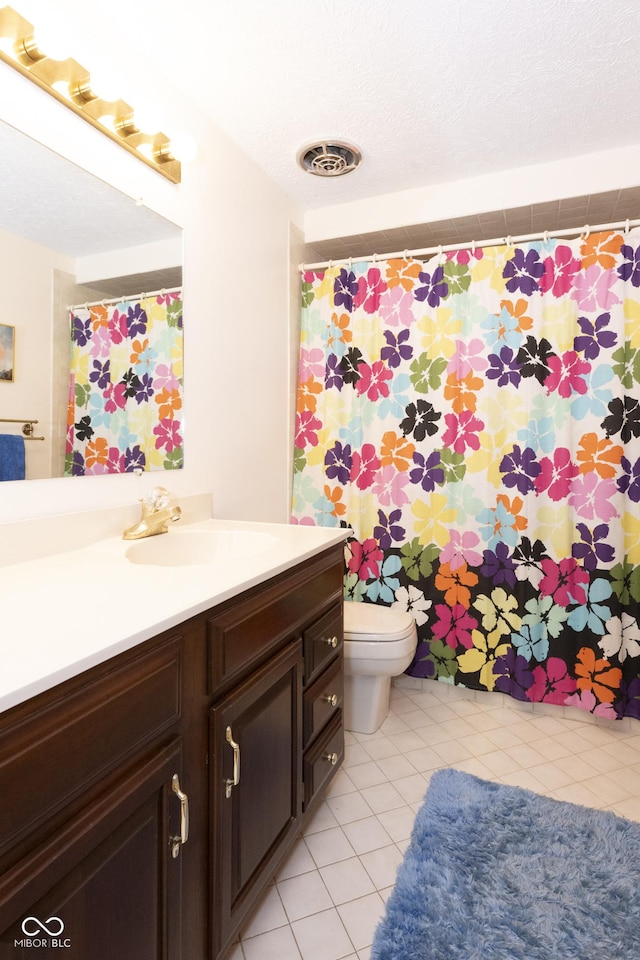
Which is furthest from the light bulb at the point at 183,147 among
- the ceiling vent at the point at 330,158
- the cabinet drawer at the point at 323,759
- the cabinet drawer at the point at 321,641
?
the cabinet drawer at the point at 323,759

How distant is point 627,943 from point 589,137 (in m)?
2.46

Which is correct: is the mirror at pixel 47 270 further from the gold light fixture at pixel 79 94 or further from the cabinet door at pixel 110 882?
the cabinet door at pixel 110 882

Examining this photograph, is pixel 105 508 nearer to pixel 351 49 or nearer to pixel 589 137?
pixel 351 49

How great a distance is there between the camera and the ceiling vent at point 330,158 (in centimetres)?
199

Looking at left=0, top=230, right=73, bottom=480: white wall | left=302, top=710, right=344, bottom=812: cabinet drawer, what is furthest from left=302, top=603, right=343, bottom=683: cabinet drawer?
left=0, top=230, right=73, bottom=480: white wall

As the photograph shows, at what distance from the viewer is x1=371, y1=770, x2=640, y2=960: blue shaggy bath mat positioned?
1164mm

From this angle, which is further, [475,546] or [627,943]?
[475,546]

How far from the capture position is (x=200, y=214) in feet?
5.80

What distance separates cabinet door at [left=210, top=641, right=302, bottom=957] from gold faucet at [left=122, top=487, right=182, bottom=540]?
51 cm

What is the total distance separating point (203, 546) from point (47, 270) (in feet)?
2.71

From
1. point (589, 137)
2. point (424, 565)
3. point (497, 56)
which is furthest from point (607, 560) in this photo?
point (497, 56)

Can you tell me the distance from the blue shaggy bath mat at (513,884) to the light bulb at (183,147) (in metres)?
2.12

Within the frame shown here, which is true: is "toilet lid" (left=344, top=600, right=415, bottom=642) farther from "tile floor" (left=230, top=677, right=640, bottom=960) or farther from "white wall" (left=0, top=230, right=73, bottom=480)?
"white wall" (left=0, top=230, right=73, bottom=480)

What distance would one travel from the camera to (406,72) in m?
1.61
